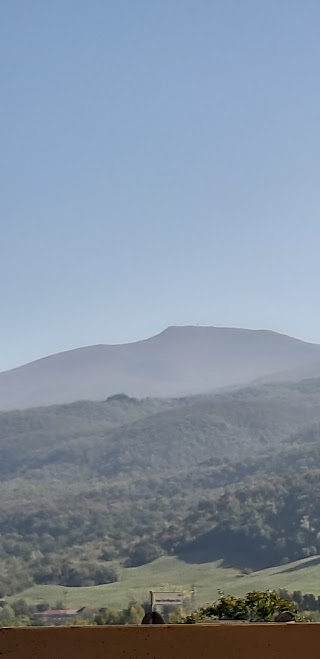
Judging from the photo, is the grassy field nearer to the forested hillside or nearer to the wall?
the forested hillside

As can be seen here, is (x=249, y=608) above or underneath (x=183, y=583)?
above

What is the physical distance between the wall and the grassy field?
7208 centimetres

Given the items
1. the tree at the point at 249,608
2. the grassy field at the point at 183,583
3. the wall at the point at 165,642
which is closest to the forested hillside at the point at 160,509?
the grassy field at the point at 183,583

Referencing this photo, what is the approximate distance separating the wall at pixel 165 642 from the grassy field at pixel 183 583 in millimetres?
72080

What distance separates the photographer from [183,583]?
9944 centimetres

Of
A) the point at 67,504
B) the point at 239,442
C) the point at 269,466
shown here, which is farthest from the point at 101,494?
the point at 239,442

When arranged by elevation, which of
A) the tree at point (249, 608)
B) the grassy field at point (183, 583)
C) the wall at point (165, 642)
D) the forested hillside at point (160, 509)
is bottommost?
the grassy field at point (183, 583)

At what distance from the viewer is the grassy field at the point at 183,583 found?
8544cm

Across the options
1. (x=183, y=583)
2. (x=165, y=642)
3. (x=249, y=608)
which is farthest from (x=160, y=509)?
(x=165, y=642)

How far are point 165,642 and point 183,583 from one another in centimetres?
9543

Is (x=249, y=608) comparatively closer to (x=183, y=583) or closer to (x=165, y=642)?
Answer: (x=165, y=642)

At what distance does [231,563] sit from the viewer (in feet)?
358

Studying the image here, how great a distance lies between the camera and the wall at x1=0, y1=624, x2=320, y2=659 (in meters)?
6.55

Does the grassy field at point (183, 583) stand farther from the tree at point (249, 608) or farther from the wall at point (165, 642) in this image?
the wall at point (165, 642)
